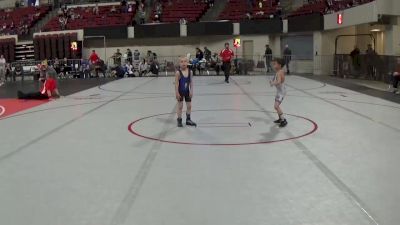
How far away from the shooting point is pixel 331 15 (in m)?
24.8

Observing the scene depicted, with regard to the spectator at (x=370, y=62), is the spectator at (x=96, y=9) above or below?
above

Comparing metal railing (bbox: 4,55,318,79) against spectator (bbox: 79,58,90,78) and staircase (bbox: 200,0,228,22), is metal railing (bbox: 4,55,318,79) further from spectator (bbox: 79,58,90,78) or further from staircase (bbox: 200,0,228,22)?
staircase (bbox: 200,0,228,22)

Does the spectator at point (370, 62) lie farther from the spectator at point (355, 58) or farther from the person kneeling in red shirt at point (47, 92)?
the person kneeling in red shirt at point (47, 92)

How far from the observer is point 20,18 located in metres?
40.0

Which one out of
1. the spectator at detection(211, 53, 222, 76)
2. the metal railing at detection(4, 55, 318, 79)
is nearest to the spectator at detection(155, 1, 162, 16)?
the metal railing at detection(4, 55, 318, 79)

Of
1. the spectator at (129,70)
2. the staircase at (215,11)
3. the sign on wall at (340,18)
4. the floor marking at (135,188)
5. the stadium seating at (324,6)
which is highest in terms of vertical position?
the staircase at (215,11)

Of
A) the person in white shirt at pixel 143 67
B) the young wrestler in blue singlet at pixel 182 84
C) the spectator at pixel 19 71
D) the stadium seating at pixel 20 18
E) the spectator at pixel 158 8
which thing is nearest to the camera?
the young wrestler in blue singlet at pixel 182 84

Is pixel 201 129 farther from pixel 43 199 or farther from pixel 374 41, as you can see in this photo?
pixel 374 41

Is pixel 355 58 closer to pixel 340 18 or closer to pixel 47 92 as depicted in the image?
pixel 340 18

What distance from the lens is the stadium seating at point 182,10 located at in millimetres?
32781

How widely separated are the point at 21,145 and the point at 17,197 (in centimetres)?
301

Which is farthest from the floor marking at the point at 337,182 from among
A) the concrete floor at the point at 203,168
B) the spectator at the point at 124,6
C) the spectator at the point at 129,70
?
the spectator at the point at 124,6

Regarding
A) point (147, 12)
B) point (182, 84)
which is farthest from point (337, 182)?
point (147, 12)

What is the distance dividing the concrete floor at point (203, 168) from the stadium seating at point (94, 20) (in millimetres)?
23435
